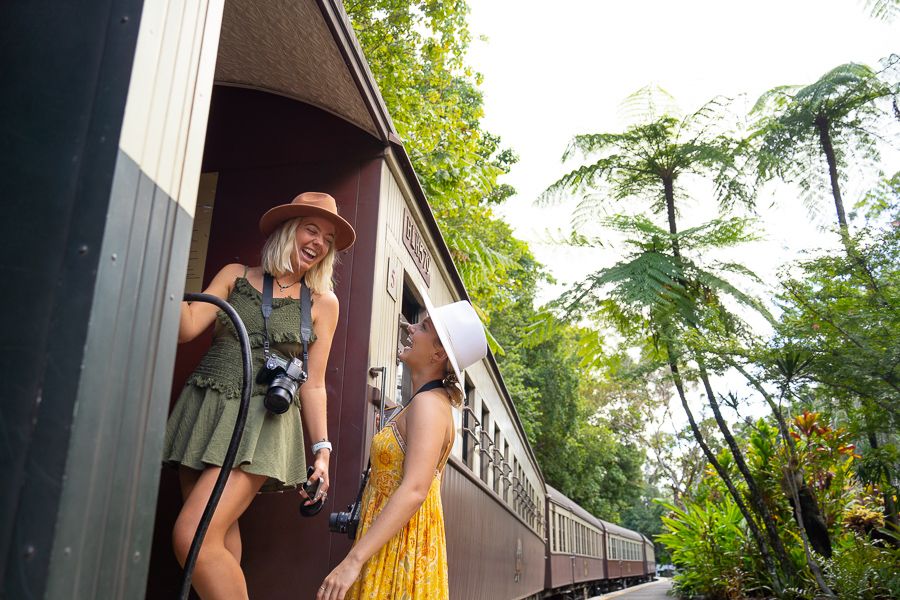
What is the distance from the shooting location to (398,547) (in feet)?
6.96

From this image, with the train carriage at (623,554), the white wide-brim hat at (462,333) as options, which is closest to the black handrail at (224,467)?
the white wide-brim hat at (462,333)

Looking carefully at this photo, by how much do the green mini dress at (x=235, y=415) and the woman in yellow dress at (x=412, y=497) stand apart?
30cm

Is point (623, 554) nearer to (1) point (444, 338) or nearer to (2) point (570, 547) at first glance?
(2) point (570, 547)

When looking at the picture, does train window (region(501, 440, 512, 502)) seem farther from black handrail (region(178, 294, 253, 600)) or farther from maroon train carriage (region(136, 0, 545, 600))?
black handrail (region(178, 294, 253, 600))

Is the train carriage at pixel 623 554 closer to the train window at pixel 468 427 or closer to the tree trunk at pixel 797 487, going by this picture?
the tree trunk at pixel 797 487

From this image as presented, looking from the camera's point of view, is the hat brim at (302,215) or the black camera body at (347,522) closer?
the black camera body at (347,522)

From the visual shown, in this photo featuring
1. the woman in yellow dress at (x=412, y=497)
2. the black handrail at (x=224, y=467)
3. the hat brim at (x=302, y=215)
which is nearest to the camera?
the black handrail at (x=224, y=467)

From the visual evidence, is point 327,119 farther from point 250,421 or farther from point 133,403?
point 133,403

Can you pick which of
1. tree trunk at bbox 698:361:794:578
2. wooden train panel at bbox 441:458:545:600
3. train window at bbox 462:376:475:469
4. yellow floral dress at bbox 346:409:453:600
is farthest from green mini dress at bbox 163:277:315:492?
tree trunk at bbox 698:361:794:578

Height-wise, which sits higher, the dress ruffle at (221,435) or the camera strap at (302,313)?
the camera strap at (302,313)

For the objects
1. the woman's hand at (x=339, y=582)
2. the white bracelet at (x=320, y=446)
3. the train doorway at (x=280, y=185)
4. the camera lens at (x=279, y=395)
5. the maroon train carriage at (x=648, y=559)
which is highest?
the train doorway at (x=280, y=185)

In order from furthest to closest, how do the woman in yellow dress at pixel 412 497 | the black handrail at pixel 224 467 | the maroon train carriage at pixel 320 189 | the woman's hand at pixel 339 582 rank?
the maroon train carriage at pixel 320 189 → the woman in yellow dress at pixel 412 497 → the woman's hand at pixel 339 582 → the black handrail at pixel 224 467

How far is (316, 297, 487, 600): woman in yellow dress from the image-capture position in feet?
6.44

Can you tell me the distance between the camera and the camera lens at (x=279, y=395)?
7.06ft
